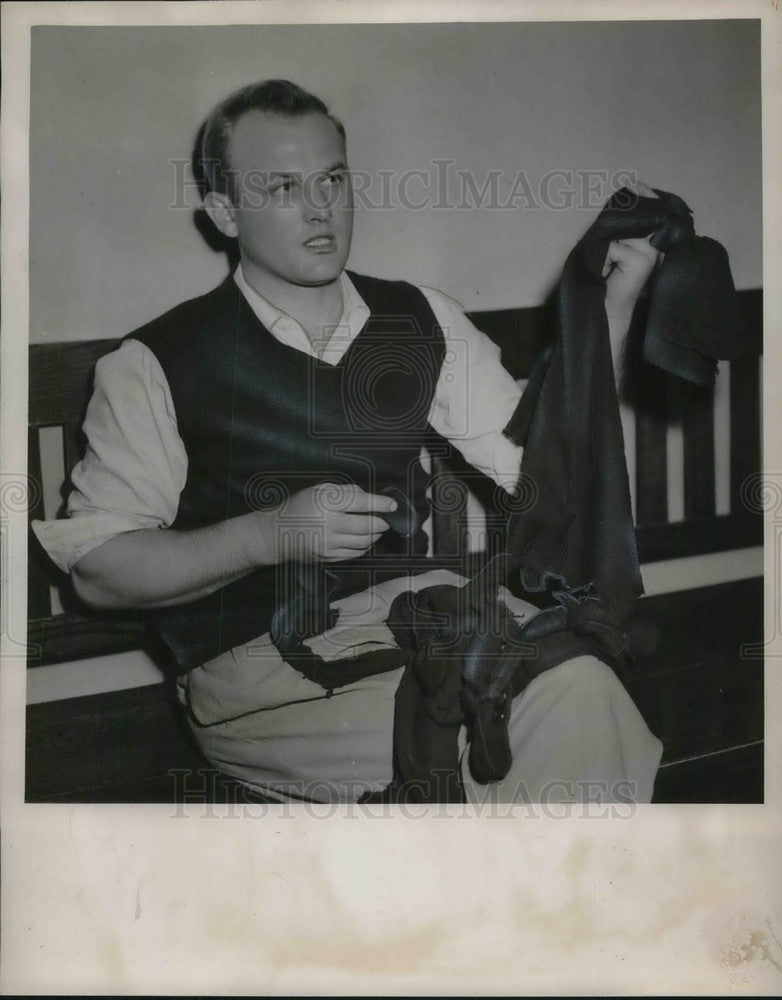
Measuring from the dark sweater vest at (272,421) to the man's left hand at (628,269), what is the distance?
27 centimetres

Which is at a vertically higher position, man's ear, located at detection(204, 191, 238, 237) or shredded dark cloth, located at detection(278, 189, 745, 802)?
man's ear, located at detection(204, 191, 238, 237)

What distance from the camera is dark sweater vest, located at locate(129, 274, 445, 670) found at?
1411mm

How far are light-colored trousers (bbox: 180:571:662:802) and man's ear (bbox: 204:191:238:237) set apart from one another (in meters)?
0.58

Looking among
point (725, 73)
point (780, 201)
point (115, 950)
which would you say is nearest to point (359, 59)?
point (725, 73)

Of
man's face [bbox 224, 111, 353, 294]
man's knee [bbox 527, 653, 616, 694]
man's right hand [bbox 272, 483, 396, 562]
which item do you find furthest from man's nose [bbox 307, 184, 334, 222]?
man's knee [bbox 527, 653, 616, 694]

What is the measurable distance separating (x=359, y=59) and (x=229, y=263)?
350 mm

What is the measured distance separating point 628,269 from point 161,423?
707mm

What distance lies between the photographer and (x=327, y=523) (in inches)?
56.1

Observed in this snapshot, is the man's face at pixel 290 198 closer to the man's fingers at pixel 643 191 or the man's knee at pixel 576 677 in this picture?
the man's fingers at pixel 643 191

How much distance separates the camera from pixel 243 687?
1.40 metres

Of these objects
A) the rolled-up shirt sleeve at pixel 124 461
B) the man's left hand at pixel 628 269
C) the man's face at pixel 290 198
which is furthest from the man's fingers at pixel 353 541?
the man's left hand at pixel 628 269

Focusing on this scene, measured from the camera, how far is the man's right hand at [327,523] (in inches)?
55.6

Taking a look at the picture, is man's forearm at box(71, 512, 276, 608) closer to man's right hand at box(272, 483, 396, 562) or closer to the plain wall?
man's right hand at box(272, 483, 396, 562)

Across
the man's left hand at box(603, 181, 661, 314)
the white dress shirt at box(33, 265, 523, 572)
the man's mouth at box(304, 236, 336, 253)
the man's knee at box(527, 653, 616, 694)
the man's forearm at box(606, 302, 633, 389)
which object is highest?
the man's mouth at box(304, 236, 336, 253)
